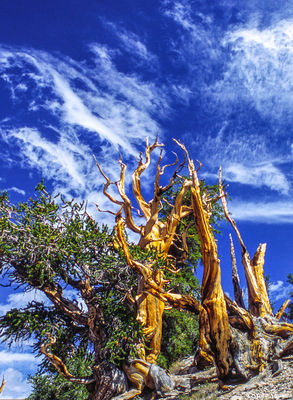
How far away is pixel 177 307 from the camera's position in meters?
6.64

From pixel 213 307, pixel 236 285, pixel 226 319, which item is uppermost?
pixel 236 285

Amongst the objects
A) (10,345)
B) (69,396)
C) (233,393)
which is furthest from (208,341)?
(69,396)

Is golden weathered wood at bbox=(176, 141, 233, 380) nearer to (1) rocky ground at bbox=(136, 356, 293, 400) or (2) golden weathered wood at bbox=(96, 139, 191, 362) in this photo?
(1) rocky ground at bbox=(136, 356, 293, 400)

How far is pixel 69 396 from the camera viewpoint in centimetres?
1021

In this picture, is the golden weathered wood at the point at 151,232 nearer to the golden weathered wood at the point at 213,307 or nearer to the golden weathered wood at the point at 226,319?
the golden weathered wood at the point at 226,319

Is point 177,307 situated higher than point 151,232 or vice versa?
point 151,232

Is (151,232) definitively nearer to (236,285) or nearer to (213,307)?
(236,285)

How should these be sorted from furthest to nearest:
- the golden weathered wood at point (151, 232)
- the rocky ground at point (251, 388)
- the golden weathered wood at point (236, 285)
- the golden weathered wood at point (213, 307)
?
the golden weathered wood at point (151, 232), the golden weathered wood at point (236, 285), the golden weathered wood at point (213, 307), the rocky ground at point (251, 388)

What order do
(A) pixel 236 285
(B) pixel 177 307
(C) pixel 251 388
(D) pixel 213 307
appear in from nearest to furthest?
1. (C) pixel 251 388
2. (D) pixel 213 307
3. (B) pixel 177 307
4. (A) pixel 236 285

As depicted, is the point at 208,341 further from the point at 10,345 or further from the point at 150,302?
the point at 10,345

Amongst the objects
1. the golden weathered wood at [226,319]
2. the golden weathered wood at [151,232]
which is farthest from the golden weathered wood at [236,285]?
the golden weathered wood at [151,232]

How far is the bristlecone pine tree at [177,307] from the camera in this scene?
6.04 m

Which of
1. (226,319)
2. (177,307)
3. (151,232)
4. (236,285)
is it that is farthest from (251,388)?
(151,232)

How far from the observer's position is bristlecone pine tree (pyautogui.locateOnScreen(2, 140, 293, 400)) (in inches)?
238
